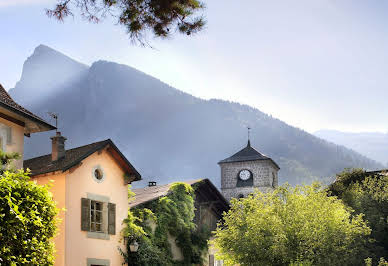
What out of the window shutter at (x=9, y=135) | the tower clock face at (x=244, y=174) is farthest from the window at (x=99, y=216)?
the tower clock face at (x=244, y=174)

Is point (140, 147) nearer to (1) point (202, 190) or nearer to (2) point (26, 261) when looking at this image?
(1) point (202, 190)

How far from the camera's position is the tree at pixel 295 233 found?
2402 centimetres

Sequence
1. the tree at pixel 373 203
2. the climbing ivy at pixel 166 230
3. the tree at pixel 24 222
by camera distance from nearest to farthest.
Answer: the tree at pixel 24 222 → the climbing ivy at pixel 166 230 → the tree at pixel 373 203

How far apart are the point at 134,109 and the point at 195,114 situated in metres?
24.8

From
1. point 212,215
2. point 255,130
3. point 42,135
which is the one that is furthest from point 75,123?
point 212,215

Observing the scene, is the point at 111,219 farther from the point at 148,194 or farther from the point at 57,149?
the point at 148,194

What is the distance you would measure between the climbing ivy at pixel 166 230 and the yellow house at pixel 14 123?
6903 mm

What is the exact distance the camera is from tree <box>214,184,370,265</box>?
24016 millimetres

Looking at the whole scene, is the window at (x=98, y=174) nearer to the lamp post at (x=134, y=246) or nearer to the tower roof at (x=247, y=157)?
the lamp post at (x=134, y=246)

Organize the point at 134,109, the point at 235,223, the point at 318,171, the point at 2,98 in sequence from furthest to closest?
the point at 134,109, the point at 318,171, the point at 235,223, the point at 2,98

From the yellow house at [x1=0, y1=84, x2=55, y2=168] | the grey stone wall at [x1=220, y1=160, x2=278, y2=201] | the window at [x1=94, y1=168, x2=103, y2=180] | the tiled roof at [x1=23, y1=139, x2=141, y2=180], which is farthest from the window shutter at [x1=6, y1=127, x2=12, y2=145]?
the grey stone wall at [x1=220, y1=160, x2=278, y2=201]

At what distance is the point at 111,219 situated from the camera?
72.5 feet

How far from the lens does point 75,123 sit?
19038cm

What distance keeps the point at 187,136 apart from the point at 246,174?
120422 millimetres
